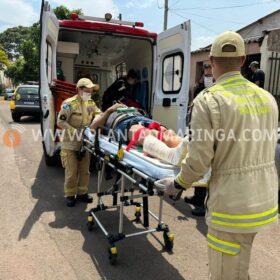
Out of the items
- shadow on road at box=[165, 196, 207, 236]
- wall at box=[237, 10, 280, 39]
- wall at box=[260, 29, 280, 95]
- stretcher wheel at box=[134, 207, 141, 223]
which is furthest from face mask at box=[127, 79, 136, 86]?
wall at box=[237, 10, 280, 39]

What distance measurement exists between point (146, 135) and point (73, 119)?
1491 millimetres

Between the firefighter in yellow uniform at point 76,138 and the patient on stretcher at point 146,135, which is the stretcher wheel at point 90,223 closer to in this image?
the firefighter in yellow uniform at point 76,138

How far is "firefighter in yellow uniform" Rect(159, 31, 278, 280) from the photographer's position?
1754 mm

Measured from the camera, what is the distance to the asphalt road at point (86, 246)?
9.37ft

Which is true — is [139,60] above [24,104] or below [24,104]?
above

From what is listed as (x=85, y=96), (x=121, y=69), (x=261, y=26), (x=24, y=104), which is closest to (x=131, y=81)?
(x=85, y=96)

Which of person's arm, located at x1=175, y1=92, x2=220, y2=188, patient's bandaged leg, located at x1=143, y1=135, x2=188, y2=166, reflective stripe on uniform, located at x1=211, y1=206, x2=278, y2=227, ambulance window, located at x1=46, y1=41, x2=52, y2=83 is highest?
ambulance window, located at x1=46, y1=41, x2=52, y2=83

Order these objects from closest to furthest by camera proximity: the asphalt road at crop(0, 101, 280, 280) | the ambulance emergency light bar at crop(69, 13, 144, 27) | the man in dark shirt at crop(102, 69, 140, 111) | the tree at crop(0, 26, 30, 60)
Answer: the asphalt road at crop(0, 101, 280, 280)
the ambulance emergency light bar at crop(69, 13, 144, 27)
the man in dark shirt at crop(102, 69, 140, 111)
the tree at crop(0, 26, 30, 60)

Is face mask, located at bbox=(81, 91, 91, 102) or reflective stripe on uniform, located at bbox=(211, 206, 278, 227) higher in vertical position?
face mask, located at bbox=(81, 91, 91, 102)

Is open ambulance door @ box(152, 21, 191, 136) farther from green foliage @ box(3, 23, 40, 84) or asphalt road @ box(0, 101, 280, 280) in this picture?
green foliage @ box(3, 23, 40, 84)

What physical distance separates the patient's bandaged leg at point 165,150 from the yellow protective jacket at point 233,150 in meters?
0.55

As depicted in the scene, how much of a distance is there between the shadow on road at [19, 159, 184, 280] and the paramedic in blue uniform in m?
0.22

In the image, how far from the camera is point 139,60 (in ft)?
24.5

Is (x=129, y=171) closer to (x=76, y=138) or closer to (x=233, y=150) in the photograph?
(x=233, y=150)
